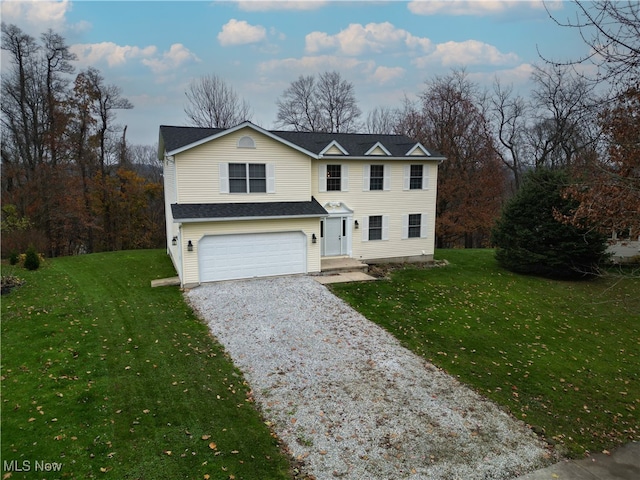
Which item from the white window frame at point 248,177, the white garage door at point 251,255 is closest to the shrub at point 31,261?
the white garage door at point 251,255

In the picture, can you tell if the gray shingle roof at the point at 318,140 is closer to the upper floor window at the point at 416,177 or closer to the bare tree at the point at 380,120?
the upper floor window at the point at 416,177

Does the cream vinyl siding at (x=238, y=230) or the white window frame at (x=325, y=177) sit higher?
the white window frame at (x=325, y=177)

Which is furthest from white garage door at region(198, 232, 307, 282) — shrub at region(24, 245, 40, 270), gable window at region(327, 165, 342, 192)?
shrub at region(24, 245, 40, 270)

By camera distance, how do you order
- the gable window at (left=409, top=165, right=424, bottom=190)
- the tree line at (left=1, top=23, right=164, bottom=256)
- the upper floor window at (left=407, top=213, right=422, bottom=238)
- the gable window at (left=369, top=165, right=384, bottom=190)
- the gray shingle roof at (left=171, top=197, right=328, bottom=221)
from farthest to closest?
1. the tree line at (left=1, top=23, right=164, bottom=256)
2. the upper floor window at (left=407, top=213, right=422, bottom=238)
3. the gable window at (left=409, top=165, right=424, bottom=190)
4. the gable window at (left=369, top=165, right=384, bottom=190)
5. the gray shingle roof at (left=171, top=197, right=328, bottom=221)

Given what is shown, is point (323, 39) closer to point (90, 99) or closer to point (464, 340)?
point (90, 99)

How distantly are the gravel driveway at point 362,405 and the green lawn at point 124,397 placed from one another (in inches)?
23.8

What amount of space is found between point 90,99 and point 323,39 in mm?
18127

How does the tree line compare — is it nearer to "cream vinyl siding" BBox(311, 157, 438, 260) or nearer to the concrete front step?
the concrete front step

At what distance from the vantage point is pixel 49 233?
25.8 metres

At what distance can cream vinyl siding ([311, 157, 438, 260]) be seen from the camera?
18.2m

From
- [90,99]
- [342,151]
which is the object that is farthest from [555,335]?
[90,99]

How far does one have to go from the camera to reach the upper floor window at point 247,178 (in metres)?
15.2

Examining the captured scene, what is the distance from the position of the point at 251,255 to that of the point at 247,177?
3.25 metres

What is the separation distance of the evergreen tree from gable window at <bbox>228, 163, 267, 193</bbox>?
12.7 meters
